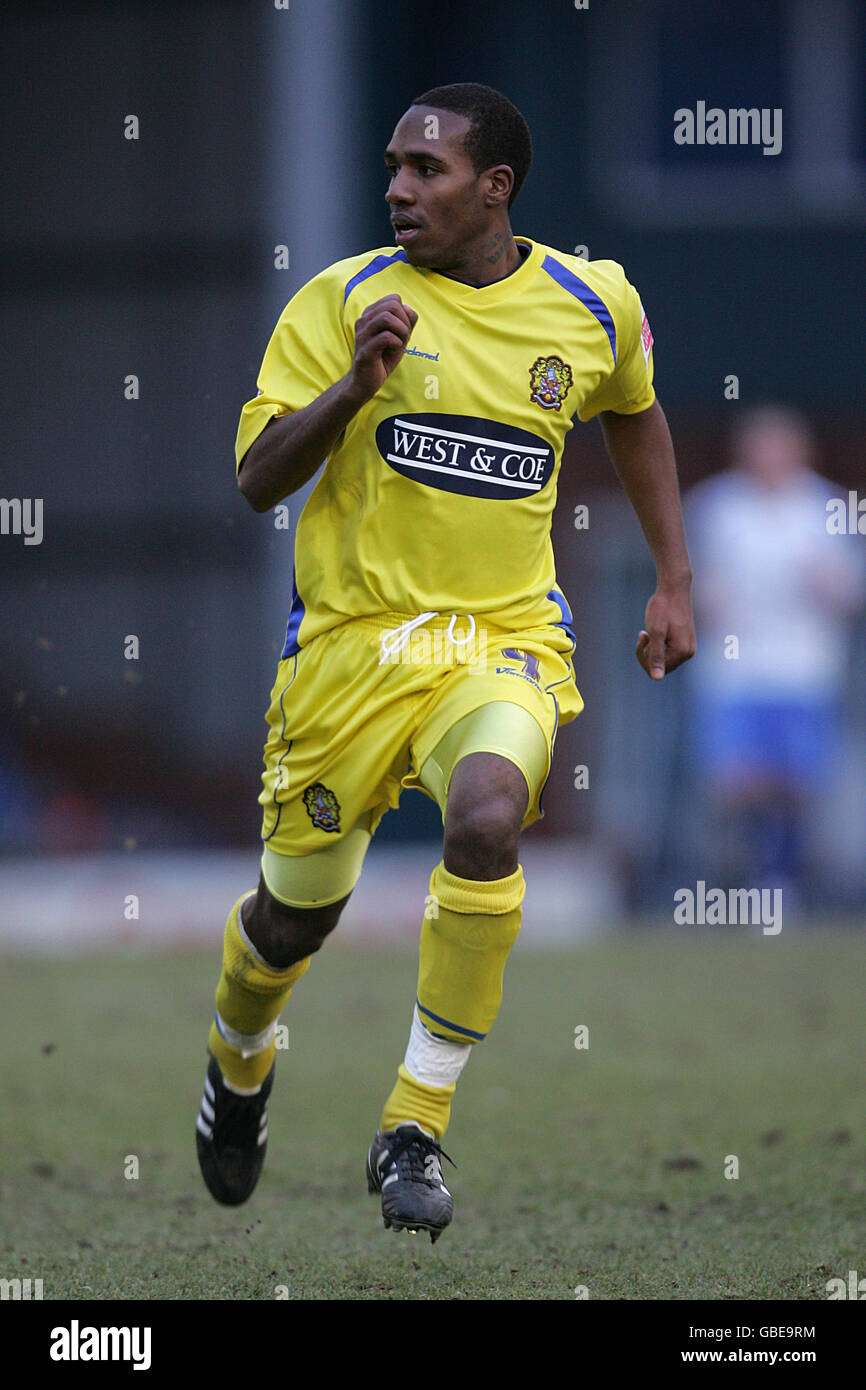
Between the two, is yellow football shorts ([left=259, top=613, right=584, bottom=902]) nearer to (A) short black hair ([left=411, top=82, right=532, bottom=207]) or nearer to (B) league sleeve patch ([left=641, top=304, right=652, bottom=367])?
(B) league sleeve patch ([left=641, top=304, right=652, bottom=367])

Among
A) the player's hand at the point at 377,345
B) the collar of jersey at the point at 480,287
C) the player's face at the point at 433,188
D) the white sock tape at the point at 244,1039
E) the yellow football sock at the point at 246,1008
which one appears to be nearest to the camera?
the player's hand at the point at 377,345

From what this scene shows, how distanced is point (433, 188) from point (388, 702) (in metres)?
1.12

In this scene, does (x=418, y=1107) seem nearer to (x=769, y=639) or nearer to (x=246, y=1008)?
(x=246, y=1008)

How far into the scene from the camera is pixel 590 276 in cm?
472

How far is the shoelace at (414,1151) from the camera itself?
4172mm

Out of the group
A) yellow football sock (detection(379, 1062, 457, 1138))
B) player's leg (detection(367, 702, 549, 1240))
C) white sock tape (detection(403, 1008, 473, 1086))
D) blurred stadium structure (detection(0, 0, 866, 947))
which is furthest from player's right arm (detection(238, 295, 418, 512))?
blurred stadium structure (detection(0, 0, 866, 947))

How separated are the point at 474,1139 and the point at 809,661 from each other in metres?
5.27

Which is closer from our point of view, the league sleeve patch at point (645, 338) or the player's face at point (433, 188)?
the player's face at point (433, 188)

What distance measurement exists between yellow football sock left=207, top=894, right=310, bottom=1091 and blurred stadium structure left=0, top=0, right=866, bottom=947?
213 inches

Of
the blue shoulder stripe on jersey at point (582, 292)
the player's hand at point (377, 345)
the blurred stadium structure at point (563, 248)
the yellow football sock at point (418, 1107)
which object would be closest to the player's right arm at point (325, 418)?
the player's hand at point (377, 345)

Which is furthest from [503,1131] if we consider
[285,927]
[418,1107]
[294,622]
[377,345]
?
[377,345]

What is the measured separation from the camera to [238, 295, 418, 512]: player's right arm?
418cm

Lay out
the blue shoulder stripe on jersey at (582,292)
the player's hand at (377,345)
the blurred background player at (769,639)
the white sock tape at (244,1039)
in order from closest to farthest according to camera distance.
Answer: the player's hand at (377,345) → the blue shoulder stripe on jersey at (582,292) → the white sock tape at (244,1039) → the blurred background player at (769,639)

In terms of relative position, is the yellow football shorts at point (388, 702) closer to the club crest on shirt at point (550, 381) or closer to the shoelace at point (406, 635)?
the shoelace at point (406, 635)
